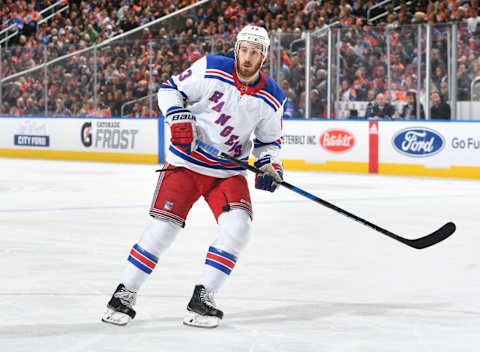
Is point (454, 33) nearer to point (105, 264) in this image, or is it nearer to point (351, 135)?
point (351, 135)

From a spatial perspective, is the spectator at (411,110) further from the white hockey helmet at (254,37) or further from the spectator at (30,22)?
the spectator at (30,22)

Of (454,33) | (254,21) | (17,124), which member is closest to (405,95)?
(454,33)

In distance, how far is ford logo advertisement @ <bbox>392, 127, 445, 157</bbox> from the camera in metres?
13.6

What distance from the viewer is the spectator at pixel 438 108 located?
43.9 ft

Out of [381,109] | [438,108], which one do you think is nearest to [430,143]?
[438,108]

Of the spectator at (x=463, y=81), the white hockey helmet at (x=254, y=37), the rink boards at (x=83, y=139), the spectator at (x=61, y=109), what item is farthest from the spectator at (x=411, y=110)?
the white hockey helmet at (x=254, y=37)

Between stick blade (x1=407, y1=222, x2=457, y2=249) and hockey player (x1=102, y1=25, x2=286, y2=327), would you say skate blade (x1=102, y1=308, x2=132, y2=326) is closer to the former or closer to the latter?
hockey player (x1=102, y1=25, x2=286, y2=327)

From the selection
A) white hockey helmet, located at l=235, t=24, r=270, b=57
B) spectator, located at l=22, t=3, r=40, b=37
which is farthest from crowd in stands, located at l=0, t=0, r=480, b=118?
white hockey helmet, located at l=235, t=24, r=270, b=57

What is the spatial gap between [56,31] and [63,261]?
17.3m

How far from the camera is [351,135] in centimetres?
1446

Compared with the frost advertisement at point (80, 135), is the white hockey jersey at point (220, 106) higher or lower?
higher

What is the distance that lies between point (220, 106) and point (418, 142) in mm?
9962

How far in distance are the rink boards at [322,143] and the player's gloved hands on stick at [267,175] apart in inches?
367

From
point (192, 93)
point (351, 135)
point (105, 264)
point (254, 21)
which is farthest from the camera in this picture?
point (254, 21)
